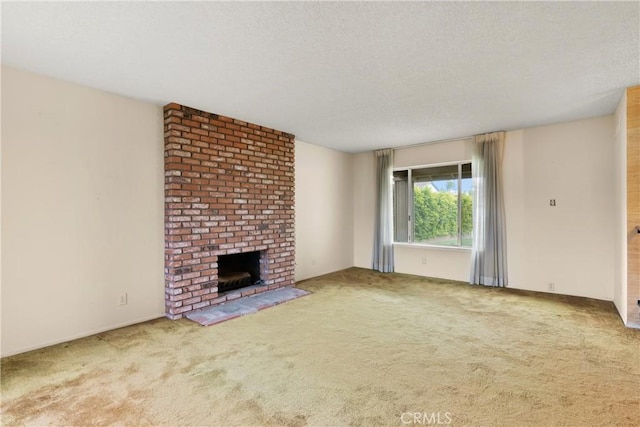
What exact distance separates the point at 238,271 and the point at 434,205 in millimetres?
3575

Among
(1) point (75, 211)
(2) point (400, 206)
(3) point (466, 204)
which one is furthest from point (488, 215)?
(1) point (75, 211)

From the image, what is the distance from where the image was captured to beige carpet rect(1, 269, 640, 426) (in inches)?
72.9

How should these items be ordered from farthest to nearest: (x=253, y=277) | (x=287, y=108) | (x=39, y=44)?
(x=253, y=277) < (x=287, y=108) < (x=39, y=44)

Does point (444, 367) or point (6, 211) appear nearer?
point (444, 367)

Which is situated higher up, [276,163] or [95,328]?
[276,163]

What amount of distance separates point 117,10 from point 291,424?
2576mm

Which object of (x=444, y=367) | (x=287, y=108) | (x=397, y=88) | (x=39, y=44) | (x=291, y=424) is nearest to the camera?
(x=291, y=424)

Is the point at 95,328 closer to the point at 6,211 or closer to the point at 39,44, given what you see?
the point at 6,211

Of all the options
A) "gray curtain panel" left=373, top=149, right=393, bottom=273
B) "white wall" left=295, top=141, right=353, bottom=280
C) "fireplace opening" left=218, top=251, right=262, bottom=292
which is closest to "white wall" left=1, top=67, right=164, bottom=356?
"fireplace opening" left=218, top=251, right=262, bottom=292

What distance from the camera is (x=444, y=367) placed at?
2.39 metres

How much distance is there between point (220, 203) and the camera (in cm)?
390

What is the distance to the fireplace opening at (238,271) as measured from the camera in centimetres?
423

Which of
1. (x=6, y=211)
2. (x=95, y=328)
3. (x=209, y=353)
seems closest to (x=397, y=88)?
(x=209, y=353)

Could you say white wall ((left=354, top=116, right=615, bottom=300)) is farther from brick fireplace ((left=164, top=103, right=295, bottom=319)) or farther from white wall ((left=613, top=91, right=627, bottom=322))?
brick fireplace ((left=164, top=103, right=295, bottom=319))
